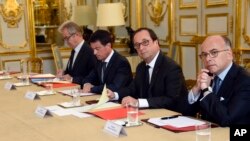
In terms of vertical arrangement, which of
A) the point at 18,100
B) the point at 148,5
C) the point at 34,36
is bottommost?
the point at 18,100

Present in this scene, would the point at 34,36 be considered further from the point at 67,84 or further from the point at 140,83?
the point at 140,83

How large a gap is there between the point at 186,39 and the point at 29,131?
14.9ft

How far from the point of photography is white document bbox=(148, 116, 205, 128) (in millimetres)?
2228

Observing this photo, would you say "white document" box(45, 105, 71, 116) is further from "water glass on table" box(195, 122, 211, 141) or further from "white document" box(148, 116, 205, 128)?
"water glass on table" box(195, 122, 211, 141)

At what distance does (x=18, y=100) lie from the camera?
3219 millimetres

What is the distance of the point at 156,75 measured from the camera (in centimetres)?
308

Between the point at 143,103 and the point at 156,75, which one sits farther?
the point at 156,75

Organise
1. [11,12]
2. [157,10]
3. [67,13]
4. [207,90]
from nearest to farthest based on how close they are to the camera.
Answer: [207,90] < [11,12] < [157,10] < [67,13]

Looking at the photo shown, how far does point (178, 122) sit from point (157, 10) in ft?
15.9

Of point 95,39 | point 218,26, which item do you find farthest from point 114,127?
point 218,26

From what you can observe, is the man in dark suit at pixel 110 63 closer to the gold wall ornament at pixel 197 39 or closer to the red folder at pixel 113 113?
the red folder at pixel 113 113

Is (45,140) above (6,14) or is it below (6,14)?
below

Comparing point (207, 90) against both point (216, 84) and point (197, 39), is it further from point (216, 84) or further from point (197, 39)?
point (197, 39)

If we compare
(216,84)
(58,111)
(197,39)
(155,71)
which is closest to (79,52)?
(155,71)
